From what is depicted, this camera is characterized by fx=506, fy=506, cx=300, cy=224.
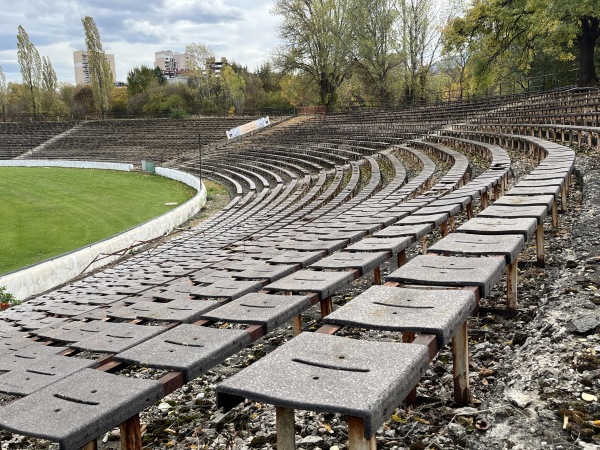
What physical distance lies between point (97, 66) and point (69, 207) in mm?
47858

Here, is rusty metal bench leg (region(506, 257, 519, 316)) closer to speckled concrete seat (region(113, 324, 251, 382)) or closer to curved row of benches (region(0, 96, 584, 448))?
curved row of benches (region(0, 96, 584, 448))

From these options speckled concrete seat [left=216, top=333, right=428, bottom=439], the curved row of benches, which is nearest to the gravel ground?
the curved row of benches

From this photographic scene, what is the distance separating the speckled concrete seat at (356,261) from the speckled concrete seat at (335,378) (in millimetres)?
1797

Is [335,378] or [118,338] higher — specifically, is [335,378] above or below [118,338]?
above

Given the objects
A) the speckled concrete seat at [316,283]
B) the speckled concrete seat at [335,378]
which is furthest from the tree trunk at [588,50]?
the speckled concrete seat at [335,378]

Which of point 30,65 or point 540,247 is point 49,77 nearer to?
point 30,65

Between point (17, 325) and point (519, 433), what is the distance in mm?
6035

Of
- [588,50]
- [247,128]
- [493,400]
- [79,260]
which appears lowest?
A: [79,260]

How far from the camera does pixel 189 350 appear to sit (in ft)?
8.87

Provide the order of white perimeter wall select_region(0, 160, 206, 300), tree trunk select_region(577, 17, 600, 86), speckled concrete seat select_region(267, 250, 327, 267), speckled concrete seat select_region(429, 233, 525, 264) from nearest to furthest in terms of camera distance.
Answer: speckled concrete seat select_region(429, 233, 525, 264)
speckled concrete seat select_region(267, 250, 327, 267)
white perimeter wall select_region(0, 160, 206, 300)
tree trunk select_region(577, 17, 600, 86)

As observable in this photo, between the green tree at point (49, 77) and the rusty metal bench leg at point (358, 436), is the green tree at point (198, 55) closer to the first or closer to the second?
the green tree at point (49, 77)

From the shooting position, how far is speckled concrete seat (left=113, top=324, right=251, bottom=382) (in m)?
2.52

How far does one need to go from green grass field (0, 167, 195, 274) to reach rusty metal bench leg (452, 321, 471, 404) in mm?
15419

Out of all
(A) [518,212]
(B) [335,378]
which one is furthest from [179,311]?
(A) [518,212]
